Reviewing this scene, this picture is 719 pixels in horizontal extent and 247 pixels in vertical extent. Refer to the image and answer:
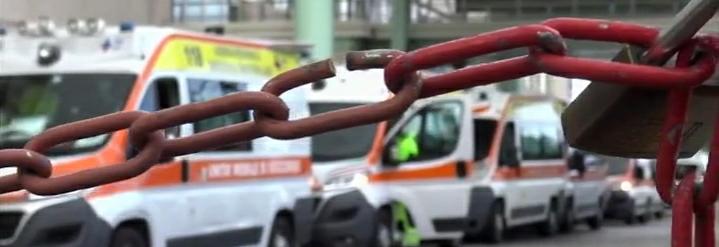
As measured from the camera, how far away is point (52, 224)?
10.7 m

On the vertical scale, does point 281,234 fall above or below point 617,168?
above

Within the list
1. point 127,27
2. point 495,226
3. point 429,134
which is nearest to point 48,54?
point 127,27

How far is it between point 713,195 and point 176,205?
1013 centimetres

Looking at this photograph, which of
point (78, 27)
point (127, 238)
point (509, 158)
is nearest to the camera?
point (127, 238)

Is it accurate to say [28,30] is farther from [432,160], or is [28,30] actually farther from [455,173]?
[455,173]

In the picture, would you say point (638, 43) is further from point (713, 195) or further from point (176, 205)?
point (176, 205)

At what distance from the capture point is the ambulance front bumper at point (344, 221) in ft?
51.4

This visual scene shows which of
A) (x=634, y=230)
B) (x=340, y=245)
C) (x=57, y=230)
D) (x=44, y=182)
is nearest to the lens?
(x=44, y=182)

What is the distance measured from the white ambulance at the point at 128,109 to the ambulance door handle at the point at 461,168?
224 inches

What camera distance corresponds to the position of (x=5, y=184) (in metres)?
2.57

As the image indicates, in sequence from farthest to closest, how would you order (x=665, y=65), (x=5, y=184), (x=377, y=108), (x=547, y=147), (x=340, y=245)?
(x=547, y=147), (x=340, y=245), (x=5, y=184), (x=377, y=108), (x=665, y=65)

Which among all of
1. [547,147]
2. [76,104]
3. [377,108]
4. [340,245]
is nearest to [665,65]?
[377,108]

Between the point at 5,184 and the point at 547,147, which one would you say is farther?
the point at 547,147

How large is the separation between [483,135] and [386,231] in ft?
13.7
